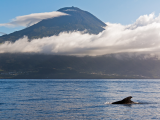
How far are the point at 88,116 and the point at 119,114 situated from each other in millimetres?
7384

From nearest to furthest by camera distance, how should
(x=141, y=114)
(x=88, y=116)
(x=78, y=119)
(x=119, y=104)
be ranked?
(x=78, y=119)
(x=88, y=116)
(x=141, y=114)
(x=119, y=104)

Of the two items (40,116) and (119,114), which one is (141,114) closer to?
(119,114)

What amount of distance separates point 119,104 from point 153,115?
1593 centimetres

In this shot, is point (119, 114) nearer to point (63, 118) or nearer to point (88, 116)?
point (88, 116)

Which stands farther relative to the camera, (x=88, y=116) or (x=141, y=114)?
(x=141, y=114)

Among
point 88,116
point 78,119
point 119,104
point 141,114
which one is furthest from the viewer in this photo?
point 119,104

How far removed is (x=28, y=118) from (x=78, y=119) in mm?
9959

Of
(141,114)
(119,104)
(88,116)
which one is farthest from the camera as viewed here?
(119,104)

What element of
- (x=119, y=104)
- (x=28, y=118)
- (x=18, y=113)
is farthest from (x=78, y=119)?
(x=119, y=104)

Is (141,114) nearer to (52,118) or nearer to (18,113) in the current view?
(52,118)

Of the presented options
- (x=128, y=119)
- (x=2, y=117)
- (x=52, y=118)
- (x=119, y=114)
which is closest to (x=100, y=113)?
(x=119, y=114)

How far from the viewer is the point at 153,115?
141 feet

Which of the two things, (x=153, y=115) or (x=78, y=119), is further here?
(x=153, y=115)

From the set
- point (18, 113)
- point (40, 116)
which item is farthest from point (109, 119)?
point (18, 113)
